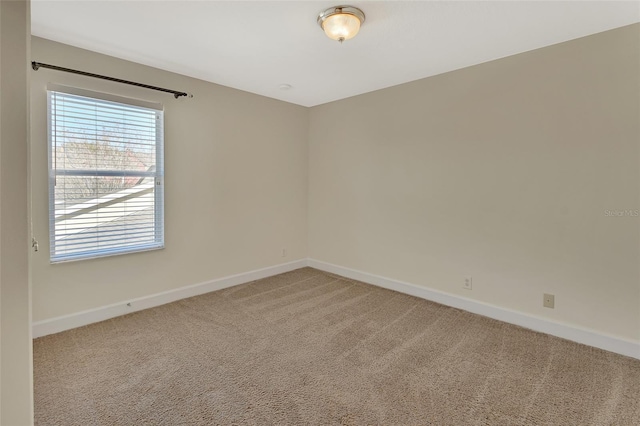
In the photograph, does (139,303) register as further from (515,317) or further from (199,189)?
(515,317)

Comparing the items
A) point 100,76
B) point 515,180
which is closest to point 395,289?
point 515,180

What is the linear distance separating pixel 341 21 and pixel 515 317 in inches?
113

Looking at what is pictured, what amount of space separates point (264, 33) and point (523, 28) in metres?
1.93

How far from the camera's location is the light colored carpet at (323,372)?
1755 mm

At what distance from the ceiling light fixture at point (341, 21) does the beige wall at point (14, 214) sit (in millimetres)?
1599

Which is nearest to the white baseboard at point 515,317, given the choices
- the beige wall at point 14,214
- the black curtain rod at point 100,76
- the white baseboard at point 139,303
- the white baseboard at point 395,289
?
the white baseboard at point 395,289

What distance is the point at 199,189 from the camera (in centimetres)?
352

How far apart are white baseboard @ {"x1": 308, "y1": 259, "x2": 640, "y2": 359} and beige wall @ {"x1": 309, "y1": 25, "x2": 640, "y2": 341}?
0.17 feet

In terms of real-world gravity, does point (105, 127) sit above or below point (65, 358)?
above

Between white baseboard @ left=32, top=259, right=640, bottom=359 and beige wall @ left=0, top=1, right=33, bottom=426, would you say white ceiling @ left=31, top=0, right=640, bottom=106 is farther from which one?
Result: white baseboard @ left=32, top=259, right=640, bottom=359

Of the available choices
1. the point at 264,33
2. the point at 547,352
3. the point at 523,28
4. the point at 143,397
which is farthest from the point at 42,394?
the point at 523,28

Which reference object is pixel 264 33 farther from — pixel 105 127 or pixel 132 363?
pixel 132 363

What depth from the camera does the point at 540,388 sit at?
1983 mm

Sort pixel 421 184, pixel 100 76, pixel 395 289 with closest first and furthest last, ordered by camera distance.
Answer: pixel 100 76, pixel 421 184, pixel 395 289
